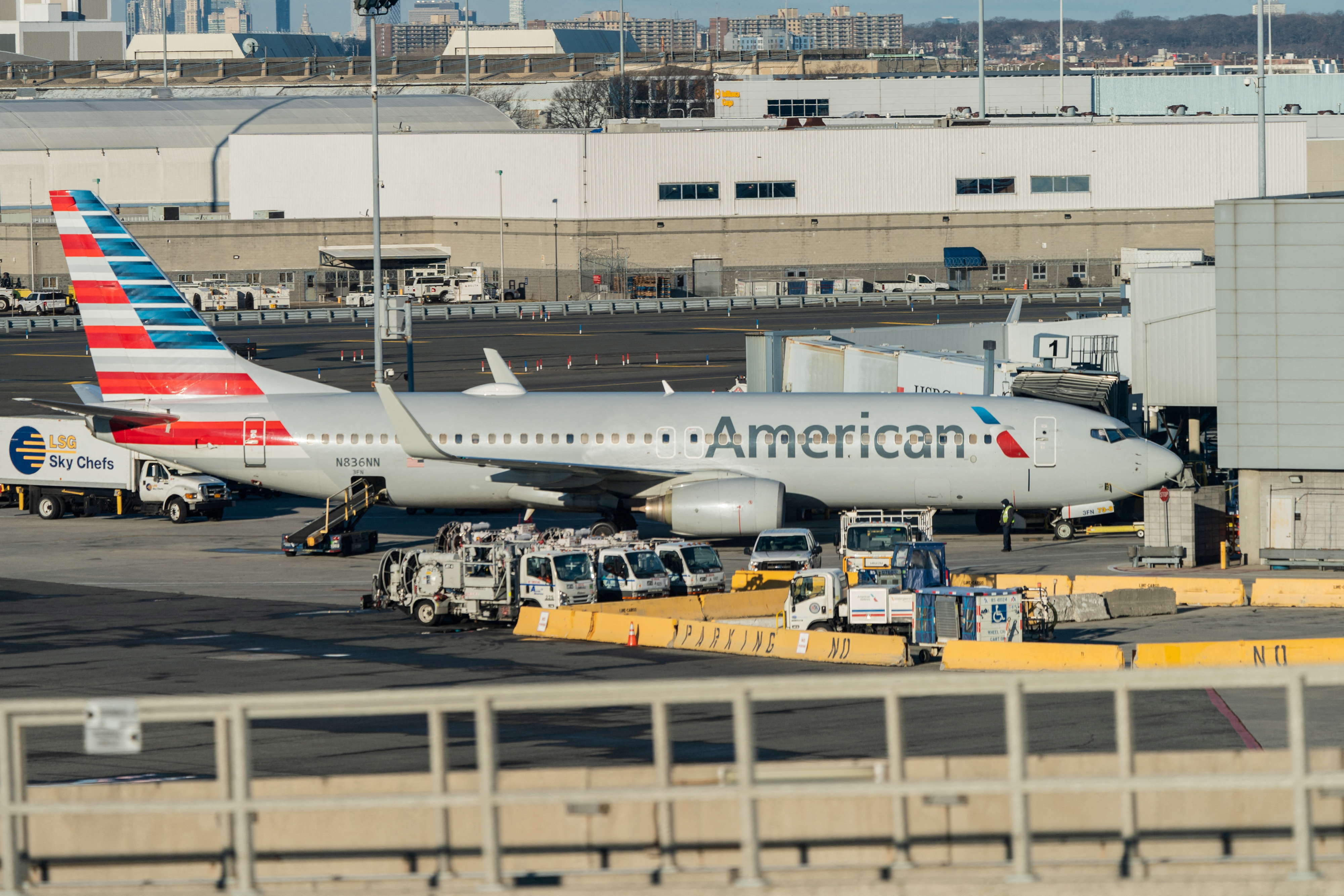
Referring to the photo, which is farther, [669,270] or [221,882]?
[669,270]

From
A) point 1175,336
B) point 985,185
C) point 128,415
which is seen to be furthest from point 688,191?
point 128,415

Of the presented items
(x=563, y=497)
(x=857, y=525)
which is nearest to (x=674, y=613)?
(x=857, y=525)

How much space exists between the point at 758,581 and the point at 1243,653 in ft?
40.8

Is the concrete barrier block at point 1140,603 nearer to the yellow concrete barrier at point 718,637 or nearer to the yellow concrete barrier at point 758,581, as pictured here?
the yellow concrete barrier at point 718,637

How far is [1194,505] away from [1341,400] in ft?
15.3

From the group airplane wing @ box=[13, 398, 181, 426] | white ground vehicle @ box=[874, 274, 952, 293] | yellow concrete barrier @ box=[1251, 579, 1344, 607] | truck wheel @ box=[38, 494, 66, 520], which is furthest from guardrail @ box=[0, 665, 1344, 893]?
→ white ground vehicle @ box=[874, 274, 952, 293]

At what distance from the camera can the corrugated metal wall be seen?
52031mm

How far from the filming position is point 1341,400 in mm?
43344

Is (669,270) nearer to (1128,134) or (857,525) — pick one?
(1128,134)

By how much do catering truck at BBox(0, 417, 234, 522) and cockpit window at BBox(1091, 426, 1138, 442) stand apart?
93.7 ft

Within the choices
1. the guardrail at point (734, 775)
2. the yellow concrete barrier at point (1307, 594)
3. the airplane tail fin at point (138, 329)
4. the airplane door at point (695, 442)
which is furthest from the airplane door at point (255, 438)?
the guardrail at point (734, 775)

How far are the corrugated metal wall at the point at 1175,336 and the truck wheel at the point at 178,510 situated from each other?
105ft

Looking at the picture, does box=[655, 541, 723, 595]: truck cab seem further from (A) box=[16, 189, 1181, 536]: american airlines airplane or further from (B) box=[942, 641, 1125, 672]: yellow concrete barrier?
(B) box=[942, 641, 1125, 672]: yellow concrete barrier

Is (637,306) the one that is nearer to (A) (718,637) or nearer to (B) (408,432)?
(B) (408,432)
